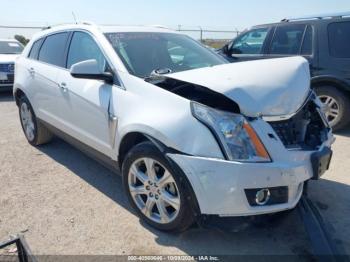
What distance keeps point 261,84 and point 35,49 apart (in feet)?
12.0

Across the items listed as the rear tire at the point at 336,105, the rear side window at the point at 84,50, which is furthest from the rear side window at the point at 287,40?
the rear side window at the point at 84,50

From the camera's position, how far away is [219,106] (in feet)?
9.14

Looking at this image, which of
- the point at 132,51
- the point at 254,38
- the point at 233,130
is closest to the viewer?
the point at 233,130

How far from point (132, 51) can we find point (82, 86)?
63 cm

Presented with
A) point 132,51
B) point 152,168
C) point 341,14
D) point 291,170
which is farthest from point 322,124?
point 341,14

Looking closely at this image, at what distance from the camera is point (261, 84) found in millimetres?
2801

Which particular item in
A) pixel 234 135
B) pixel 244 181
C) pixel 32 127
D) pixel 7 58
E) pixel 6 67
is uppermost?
pixel 234 135

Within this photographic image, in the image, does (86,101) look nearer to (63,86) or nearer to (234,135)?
(63,86)

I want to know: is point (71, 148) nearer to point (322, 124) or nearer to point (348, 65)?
point (322, 124)

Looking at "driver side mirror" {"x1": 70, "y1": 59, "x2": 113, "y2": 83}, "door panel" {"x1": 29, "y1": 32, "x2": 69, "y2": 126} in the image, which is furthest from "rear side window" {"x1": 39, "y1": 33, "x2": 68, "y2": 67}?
"driver side mirror" {"x1": 70, "y1": 59, "x2": 113, "y2": 83}

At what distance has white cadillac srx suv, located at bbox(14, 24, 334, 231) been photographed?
2.58 m

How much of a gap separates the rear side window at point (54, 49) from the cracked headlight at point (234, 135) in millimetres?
2465

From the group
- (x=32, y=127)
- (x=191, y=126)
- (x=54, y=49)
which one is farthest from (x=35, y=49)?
(x=191, y=126)

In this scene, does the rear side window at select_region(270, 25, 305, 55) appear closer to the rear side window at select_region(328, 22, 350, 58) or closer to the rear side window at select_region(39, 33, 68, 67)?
the rear side window at select_region(328, 22, 350, 58)
